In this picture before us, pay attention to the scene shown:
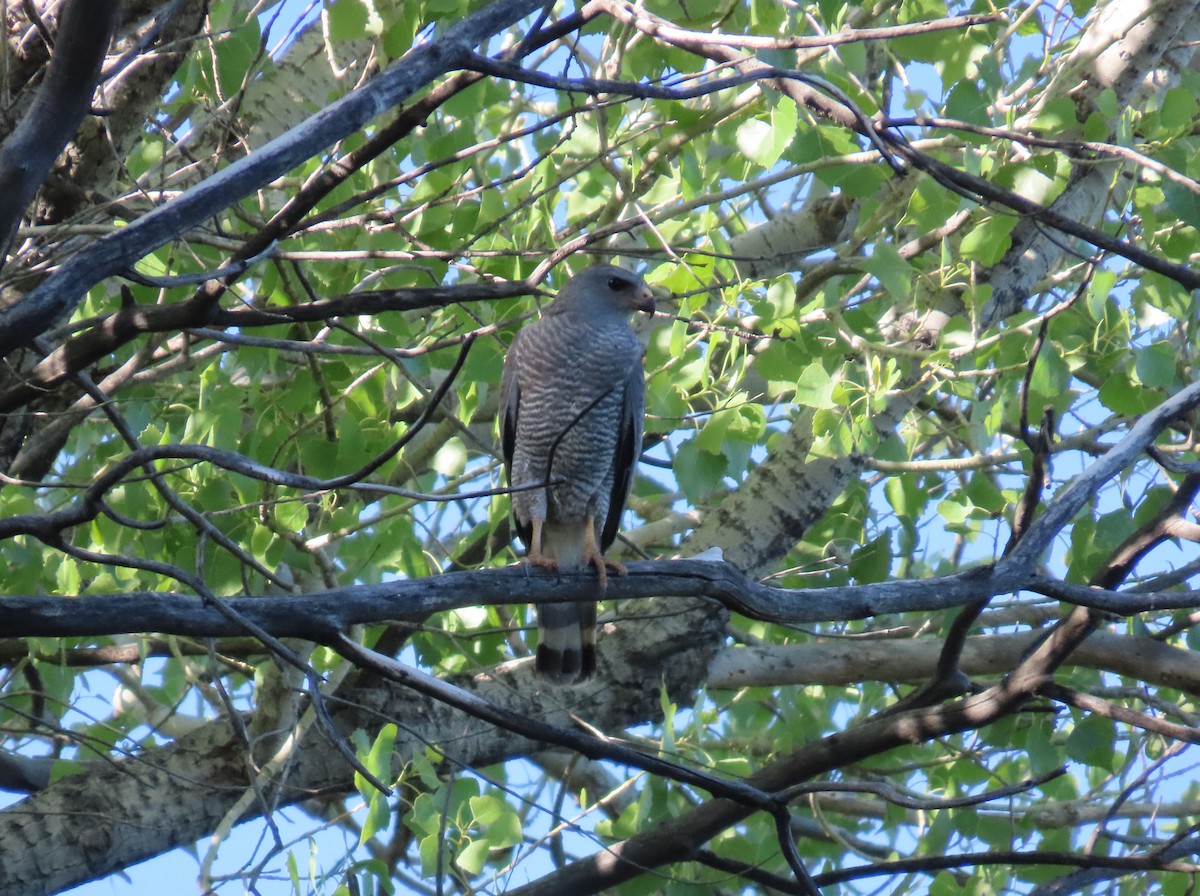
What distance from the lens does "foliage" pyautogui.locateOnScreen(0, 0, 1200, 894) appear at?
3088 millimetres

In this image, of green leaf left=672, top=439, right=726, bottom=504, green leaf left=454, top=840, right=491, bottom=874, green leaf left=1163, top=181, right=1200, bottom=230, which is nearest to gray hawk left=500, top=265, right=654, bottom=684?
green leaf left=672, top=439, right=726, bottom=504

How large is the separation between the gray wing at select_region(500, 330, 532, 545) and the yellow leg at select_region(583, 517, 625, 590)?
0.28m

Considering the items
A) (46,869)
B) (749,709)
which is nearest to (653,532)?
(749,709)

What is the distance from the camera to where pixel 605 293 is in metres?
4.79

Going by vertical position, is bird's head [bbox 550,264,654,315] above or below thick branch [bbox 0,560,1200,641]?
above

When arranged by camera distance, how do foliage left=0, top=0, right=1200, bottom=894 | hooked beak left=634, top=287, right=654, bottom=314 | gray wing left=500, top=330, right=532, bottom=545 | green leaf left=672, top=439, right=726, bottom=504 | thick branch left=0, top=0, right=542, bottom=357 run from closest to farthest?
thick branch left=0, top=0, right=542, bottom=357 → foliage left=0, top=0, right=1200, bottom=894 → green leaf left=672, top=439, right=726, bottom=504 → hooked beak left=634, top=287, right=654, bottom=314 → gray wing left=500, top=330, right=532, bottom=545

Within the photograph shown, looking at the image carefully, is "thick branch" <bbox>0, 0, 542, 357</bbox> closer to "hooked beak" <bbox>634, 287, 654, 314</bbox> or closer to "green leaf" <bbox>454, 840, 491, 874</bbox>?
"green leaf" <bbox>454, 840, 491, 874</bbox>

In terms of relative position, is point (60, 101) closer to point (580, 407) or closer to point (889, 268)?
A: point (889, 268)

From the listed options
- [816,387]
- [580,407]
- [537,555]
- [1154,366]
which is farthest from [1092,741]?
[580,407]

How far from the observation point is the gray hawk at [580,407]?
461 cm

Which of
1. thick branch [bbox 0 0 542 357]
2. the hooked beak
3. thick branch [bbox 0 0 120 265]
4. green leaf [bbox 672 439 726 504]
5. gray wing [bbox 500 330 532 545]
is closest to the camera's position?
thick branch [bbox 0 0 120 265]

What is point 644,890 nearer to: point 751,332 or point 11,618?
point 751,332

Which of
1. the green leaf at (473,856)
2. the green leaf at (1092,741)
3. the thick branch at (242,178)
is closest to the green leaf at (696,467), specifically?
the green leaf at (473,856)

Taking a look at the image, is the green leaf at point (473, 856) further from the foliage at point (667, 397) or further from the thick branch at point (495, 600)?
the thick branch at point (495, 600)
